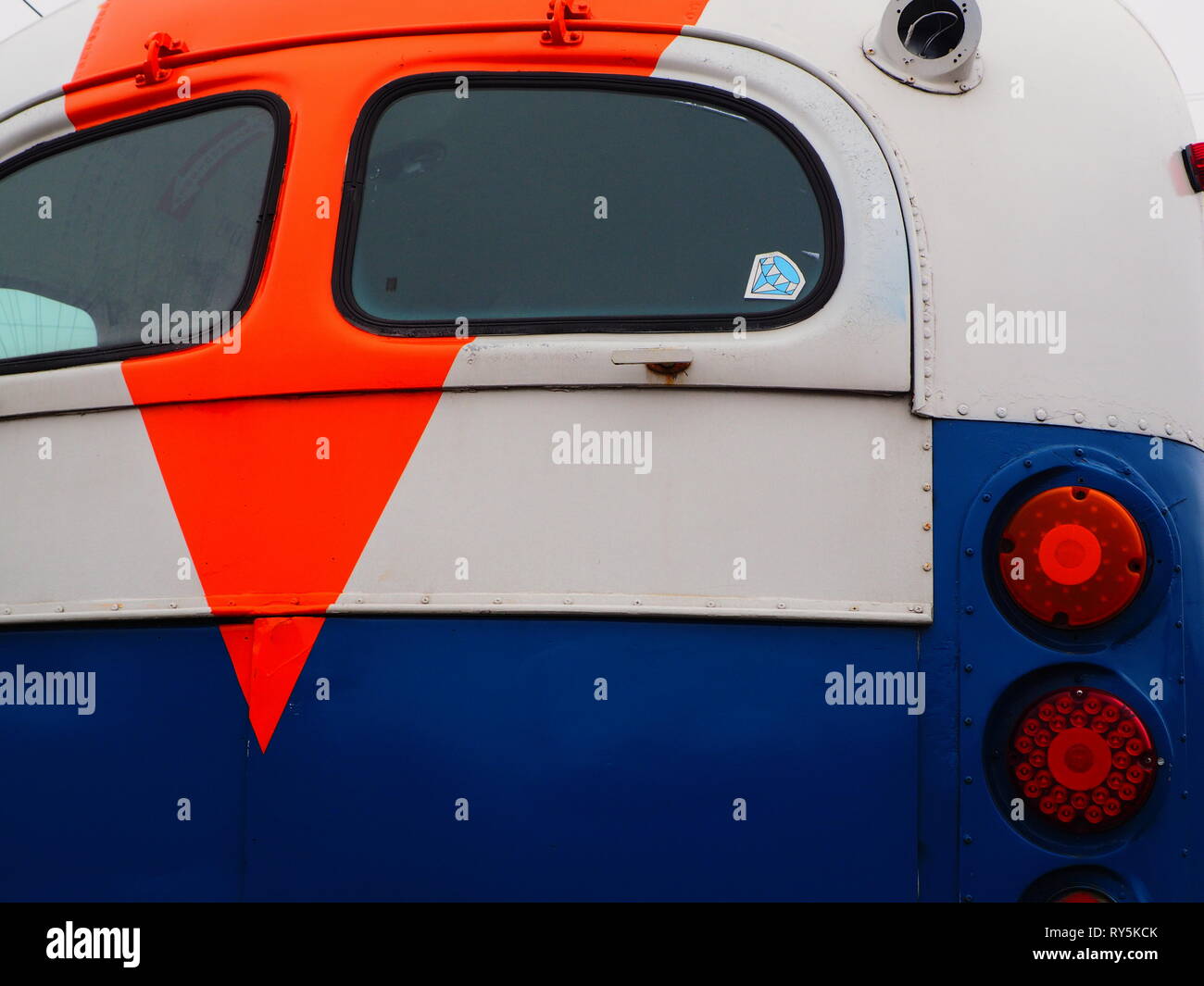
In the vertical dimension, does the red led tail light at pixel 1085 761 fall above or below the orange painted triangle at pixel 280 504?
below

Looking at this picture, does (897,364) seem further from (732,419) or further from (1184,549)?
(1184,549)

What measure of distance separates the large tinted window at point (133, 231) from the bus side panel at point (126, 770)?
2.02 ft

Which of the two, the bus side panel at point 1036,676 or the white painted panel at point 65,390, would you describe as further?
the white painted panel at point 65,390

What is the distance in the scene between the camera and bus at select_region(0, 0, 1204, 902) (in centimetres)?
193

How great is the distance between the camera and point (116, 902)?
2068 mm

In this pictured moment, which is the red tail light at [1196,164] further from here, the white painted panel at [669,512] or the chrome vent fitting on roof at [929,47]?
the white painted panel at [669,512]

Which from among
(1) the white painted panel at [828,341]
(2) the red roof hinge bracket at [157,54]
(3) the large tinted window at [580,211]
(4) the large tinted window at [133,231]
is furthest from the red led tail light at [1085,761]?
(2) the red roof hinge bracket at [157,54]

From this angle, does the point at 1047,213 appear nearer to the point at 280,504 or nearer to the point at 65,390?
the point at 280,504

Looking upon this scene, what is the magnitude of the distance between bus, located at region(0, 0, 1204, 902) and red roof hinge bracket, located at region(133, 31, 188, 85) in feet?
0.65

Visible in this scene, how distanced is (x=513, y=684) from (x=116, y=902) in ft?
2.79

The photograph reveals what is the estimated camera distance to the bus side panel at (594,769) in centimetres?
192

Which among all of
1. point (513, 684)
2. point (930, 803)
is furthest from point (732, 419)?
point (930, 803)

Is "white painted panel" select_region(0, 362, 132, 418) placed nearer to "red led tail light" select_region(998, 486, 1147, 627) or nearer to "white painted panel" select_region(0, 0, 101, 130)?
"white painted panel" select_region(0, 0, 101, 130)

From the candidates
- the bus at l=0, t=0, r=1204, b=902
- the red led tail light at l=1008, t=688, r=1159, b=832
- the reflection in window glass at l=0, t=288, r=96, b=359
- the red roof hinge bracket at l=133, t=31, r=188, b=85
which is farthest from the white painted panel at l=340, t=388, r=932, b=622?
the red roof hinge bracket at l=133, t=31, r=188, b=85
